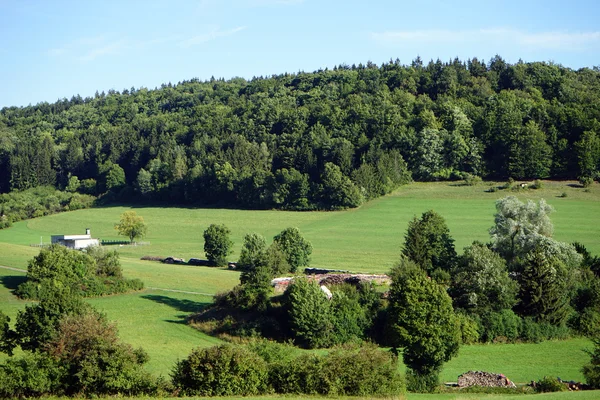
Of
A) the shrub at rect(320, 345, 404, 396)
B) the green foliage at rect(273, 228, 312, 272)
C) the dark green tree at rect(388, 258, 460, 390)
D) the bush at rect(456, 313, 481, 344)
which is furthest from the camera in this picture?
the green foliage at rect(273, 228, 312, 272)

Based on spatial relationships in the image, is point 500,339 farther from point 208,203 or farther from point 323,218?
point 208,203

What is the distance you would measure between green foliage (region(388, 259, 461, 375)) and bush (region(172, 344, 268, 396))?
979 cm

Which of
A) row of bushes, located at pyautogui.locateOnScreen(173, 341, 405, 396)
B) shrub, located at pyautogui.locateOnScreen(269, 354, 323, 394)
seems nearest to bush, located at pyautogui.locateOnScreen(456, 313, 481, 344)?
row of bushes, located at pyautogui.locateOnScreen(173, 341, 405, 396)

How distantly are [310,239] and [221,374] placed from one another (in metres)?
59.6

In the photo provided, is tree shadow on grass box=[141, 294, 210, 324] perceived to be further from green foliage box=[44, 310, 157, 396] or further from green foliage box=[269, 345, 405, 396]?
green foliage box=[269, 345, 405, 396]

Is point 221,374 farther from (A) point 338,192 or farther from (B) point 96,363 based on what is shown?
(A) point 338,192

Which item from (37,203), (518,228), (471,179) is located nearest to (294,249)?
(518,228)

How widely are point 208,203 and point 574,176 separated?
6045 cm

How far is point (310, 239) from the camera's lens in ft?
291

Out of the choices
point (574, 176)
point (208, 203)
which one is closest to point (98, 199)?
point (208, 203)

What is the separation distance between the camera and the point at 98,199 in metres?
136

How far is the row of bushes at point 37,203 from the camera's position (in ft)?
401

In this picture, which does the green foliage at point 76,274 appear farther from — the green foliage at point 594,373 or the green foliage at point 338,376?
the green foliage at point 594,373

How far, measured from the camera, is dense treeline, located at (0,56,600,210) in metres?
113
